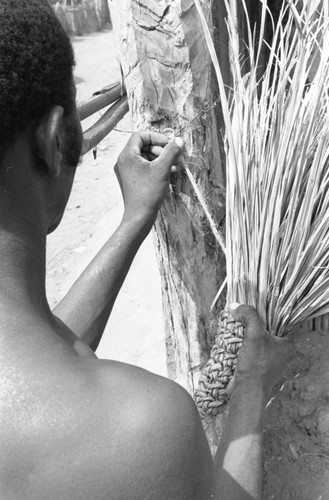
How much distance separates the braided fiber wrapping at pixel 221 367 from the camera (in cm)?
134

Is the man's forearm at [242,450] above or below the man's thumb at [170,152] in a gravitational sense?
below

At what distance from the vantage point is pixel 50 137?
0.86m

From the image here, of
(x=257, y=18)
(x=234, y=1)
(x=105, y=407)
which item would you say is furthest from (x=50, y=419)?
(x=257, y=18)

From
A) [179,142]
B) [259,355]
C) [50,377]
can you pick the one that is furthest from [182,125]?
[50,377]

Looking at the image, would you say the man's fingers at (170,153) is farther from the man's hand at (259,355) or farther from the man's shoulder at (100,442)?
the man's shoulder at (100,442)

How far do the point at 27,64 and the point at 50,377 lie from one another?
0.41 metres

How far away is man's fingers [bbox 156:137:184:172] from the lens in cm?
139

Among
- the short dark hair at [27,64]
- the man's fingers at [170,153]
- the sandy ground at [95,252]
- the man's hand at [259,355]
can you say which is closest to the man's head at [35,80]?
the short dark hair at [27,64]

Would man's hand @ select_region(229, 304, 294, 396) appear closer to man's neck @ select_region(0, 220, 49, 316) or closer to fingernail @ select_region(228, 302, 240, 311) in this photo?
fingernail @ select_region(228, 302, 240, 311)

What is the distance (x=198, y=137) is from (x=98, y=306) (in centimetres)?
46

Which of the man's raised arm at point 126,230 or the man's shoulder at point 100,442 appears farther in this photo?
the man's raised arm at point 126,230

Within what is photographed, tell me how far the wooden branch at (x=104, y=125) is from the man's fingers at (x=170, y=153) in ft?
1.10

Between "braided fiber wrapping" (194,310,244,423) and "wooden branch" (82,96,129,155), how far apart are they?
2.09 ft

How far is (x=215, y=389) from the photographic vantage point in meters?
1.37
